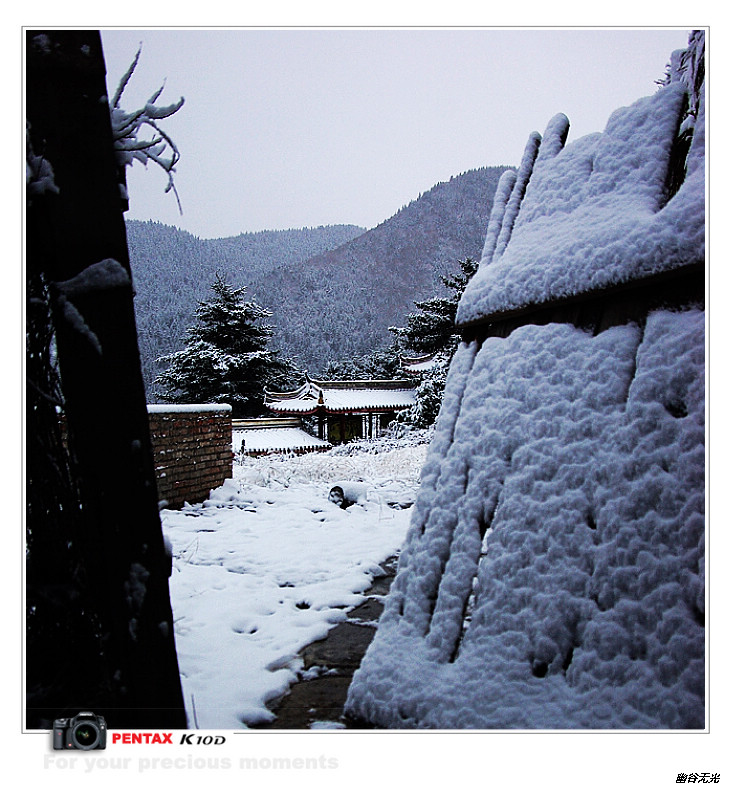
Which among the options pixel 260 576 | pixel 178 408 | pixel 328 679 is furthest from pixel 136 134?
pixel 178 408

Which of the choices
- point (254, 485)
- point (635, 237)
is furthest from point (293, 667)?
point (254, 485)

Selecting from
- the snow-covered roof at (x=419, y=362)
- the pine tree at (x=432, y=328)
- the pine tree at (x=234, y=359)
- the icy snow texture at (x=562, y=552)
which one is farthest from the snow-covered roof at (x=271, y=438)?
the icy snow texture at (x=562, y=552)

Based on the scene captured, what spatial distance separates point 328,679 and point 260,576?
1.23m

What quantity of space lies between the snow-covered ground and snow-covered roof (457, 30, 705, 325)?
1.37 meters

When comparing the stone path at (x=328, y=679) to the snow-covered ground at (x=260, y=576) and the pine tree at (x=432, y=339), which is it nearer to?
the snow-covered ground at (x=260, y=576)

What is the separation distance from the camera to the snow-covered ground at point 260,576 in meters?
1.68

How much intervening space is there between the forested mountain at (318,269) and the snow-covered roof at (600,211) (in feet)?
3.94

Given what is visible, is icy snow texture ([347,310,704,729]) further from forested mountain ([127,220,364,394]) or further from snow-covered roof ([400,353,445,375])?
snow-covered roof ([400,353,445,375])

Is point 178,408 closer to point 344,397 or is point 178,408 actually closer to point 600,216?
point 600,216

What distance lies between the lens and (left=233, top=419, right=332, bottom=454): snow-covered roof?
27.5ft

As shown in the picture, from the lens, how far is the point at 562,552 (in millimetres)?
1204

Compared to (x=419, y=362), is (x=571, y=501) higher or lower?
lower

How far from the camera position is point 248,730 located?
1.48 m
